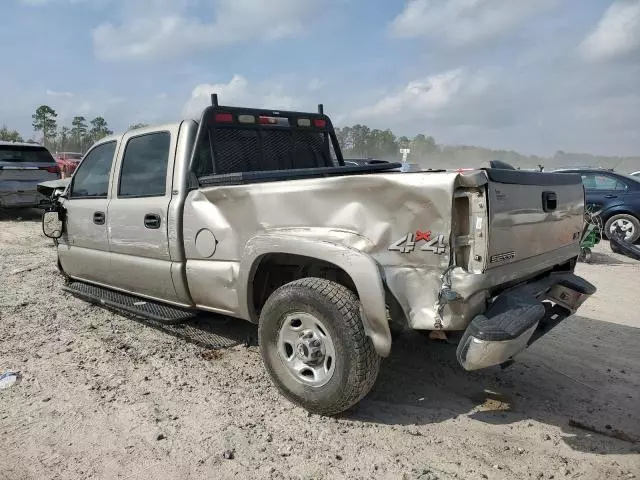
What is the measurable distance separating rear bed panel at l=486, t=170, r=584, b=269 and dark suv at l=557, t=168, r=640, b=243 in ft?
26.3

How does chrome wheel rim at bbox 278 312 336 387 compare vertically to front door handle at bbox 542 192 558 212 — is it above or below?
below

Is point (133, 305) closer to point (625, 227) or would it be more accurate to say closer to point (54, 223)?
point (54, 223)

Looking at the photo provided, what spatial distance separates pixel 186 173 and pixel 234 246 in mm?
812

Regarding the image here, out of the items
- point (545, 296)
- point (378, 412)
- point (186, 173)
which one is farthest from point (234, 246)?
point (545, 296)

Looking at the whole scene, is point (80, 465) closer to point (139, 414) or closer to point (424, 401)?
point (139, 414)

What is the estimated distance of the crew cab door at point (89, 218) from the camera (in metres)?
4.88

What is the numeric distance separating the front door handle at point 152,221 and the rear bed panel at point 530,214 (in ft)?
8.51

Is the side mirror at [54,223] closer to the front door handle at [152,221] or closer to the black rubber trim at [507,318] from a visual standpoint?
the front door handle at [152,221]

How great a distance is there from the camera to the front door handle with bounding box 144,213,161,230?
4.15 m

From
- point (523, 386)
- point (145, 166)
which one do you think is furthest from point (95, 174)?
point (523, 386)

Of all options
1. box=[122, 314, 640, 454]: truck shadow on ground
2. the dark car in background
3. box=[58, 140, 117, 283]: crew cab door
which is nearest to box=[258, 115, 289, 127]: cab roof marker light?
box=[58, 140, 117, 283]: crew cab door

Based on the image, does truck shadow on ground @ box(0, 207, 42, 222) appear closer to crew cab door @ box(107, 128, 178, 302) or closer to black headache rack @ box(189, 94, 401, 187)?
crew cab door @ box(107, 128, 178, 302)

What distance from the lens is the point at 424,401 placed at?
3.52 metres

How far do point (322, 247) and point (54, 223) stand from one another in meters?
3.73
